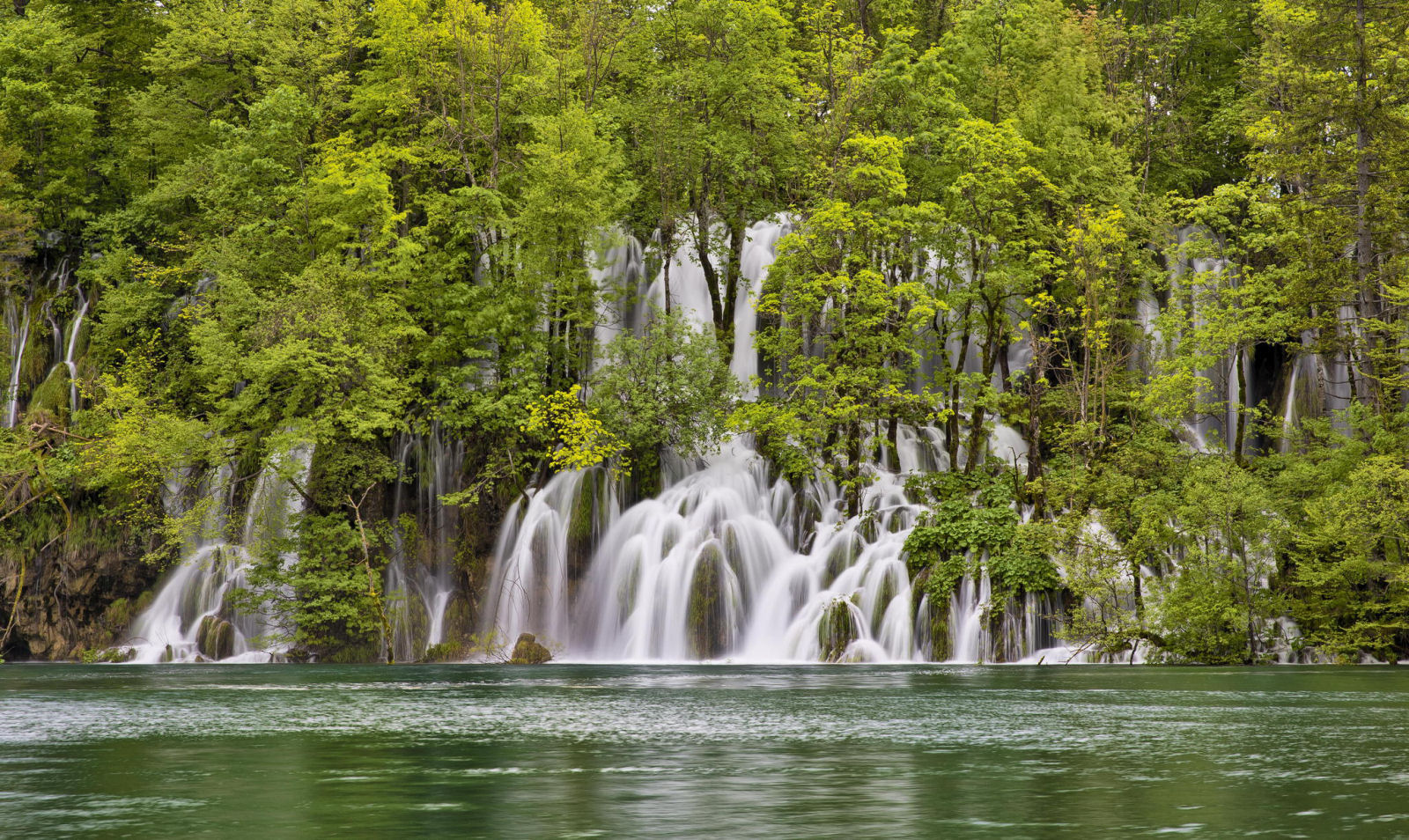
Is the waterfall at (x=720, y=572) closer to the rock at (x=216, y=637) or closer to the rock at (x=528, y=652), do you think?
the rock at (x=528, y=652)

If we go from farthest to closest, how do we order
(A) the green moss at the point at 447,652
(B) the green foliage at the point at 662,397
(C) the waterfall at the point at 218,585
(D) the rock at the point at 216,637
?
(B) the green foliage at the point at 662,397 → (C) the waterfall at the point at 218,585 → (A) the green moss at the point at 447,652 → (D) the rock at the point at 216,637

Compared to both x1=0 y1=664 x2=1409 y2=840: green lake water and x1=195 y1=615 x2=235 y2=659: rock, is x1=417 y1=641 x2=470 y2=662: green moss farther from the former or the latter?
x1=0 y1=664 x2=1409 y2=840: green lake water

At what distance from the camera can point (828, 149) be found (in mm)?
37750

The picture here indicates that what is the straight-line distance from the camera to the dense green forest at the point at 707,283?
1132 inches

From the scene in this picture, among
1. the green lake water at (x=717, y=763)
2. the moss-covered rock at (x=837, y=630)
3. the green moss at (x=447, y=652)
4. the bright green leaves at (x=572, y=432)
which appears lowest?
the green moss at (x=447, y=652)

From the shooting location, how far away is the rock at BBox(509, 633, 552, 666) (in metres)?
31.6

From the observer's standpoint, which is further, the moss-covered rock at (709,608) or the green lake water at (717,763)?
the moss-covered rock at (709,608)

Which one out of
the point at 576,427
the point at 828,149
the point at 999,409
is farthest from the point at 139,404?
the point at 999,409

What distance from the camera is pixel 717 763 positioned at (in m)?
8.49

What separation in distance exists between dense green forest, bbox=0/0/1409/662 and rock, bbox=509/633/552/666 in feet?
8.93

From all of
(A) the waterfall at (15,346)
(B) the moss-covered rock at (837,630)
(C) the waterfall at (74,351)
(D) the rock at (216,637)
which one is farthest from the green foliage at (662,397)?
(A) the waterfall at (15,346)

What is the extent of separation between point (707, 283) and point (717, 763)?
31058 mm

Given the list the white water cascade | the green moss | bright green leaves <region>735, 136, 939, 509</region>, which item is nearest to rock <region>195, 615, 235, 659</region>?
the green moss

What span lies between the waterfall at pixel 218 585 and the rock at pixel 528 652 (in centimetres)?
653
